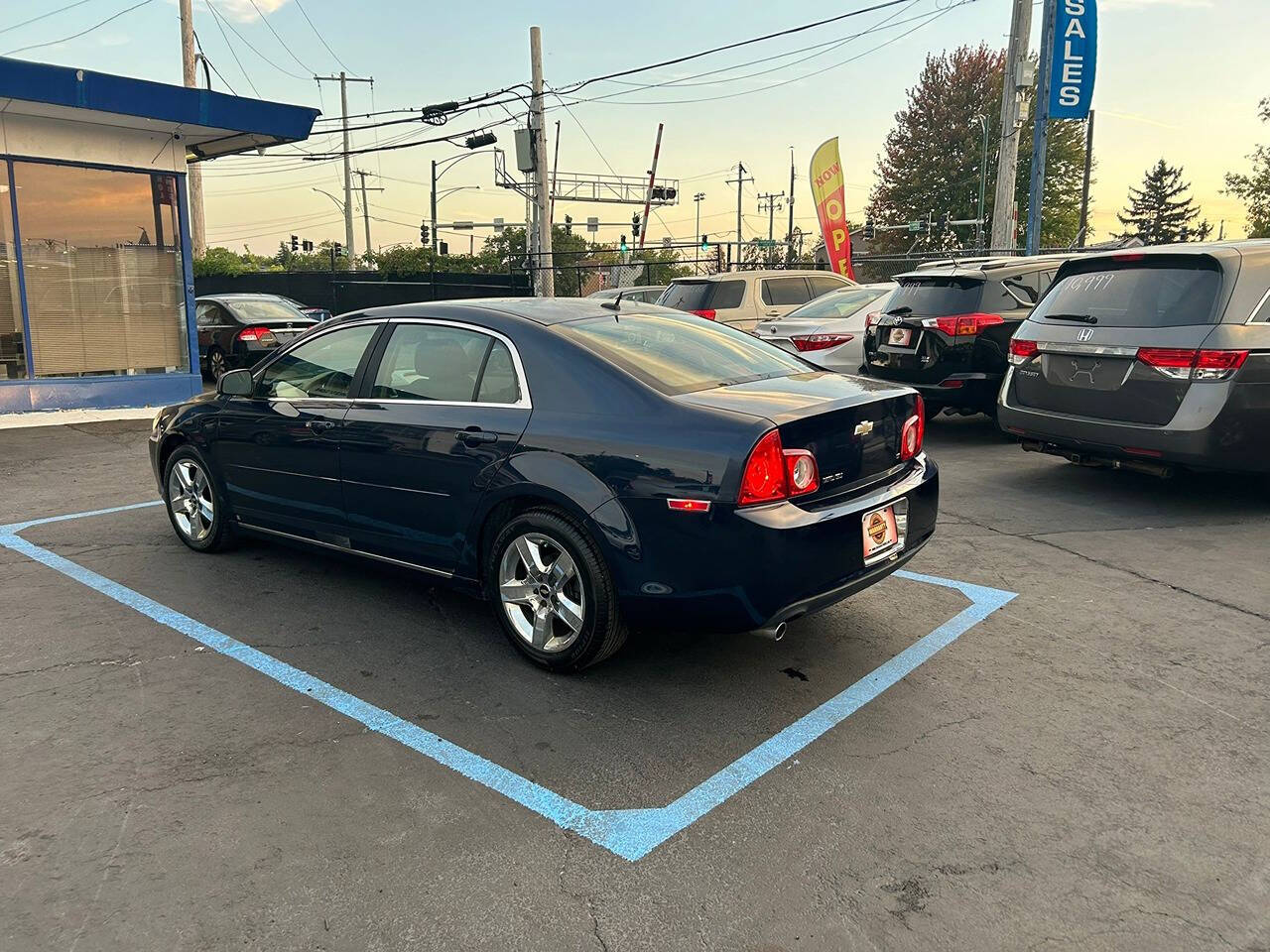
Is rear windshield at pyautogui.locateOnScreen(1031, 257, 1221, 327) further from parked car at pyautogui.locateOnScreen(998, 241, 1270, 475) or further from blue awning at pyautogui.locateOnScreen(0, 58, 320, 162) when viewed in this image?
blue awning at pyautogui.locateOnScreen(0, 58, 320, 162)

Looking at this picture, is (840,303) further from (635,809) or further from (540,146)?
(540,146)

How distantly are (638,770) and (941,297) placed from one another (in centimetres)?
697

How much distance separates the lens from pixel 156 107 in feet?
37.2

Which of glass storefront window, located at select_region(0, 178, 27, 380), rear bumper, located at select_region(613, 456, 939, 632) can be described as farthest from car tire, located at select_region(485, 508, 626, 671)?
glass storefront window, located at select_region(0, 178, 27, 380)

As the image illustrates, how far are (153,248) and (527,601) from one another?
11460mm

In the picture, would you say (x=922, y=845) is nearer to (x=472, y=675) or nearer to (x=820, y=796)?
(x=820, y=796)

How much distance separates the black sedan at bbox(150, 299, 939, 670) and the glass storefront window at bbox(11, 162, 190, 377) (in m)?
8.89

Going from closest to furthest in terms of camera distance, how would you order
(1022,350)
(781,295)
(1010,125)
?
(1022,350) < (781,295) < (1010,125)

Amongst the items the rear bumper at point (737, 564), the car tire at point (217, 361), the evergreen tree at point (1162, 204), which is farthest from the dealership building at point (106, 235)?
the evergreen tree at point (1162, 204)

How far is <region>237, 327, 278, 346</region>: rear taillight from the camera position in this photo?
14.7 metres

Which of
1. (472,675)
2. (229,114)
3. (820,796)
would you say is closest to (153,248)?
(229,114)

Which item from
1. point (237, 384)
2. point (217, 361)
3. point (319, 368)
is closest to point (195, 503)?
point (237, 384)

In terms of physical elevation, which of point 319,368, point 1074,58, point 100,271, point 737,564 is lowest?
point 737,564

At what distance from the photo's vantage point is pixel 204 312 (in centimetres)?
1557
